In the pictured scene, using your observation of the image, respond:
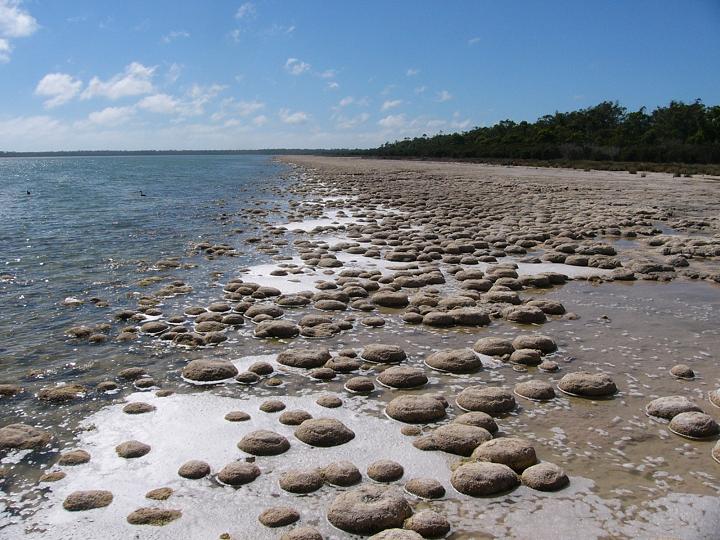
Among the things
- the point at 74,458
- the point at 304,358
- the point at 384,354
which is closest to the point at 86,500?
the point at 74,458

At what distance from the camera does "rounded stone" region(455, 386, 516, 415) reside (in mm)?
5234

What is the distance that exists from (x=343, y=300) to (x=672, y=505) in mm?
5831

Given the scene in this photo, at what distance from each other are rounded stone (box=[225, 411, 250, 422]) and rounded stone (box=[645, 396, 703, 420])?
353 cm

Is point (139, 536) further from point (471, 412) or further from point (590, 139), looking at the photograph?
point (590, 139)

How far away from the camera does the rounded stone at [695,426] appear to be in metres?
4.71

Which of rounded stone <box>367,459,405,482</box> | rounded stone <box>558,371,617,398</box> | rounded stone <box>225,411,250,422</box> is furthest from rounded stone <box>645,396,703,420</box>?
rounded stone <box>225,411,250,422</box>

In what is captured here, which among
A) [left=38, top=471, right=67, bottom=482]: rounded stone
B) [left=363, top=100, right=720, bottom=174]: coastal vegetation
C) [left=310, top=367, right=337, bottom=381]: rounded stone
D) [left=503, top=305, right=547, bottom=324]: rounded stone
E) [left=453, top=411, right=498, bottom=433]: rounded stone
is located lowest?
[left=38, top=471, right=67, bottom=482]: rounded stone

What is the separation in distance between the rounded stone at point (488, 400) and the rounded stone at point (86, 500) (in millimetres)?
2986

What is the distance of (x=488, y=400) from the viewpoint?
5277 mm

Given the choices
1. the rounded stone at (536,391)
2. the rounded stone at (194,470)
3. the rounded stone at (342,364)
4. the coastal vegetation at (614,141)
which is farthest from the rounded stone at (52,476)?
the coastal vegetation at (614,141)

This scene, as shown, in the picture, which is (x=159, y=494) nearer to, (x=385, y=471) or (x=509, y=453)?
(x=385, y=471)

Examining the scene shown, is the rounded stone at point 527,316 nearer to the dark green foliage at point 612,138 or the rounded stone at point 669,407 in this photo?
the rounded stone at point 669,407

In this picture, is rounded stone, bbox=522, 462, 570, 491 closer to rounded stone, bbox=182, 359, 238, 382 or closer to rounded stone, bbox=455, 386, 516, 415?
rounded stone, bbox=455, 386, 516, 415

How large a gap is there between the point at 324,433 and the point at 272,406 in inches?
31.9
